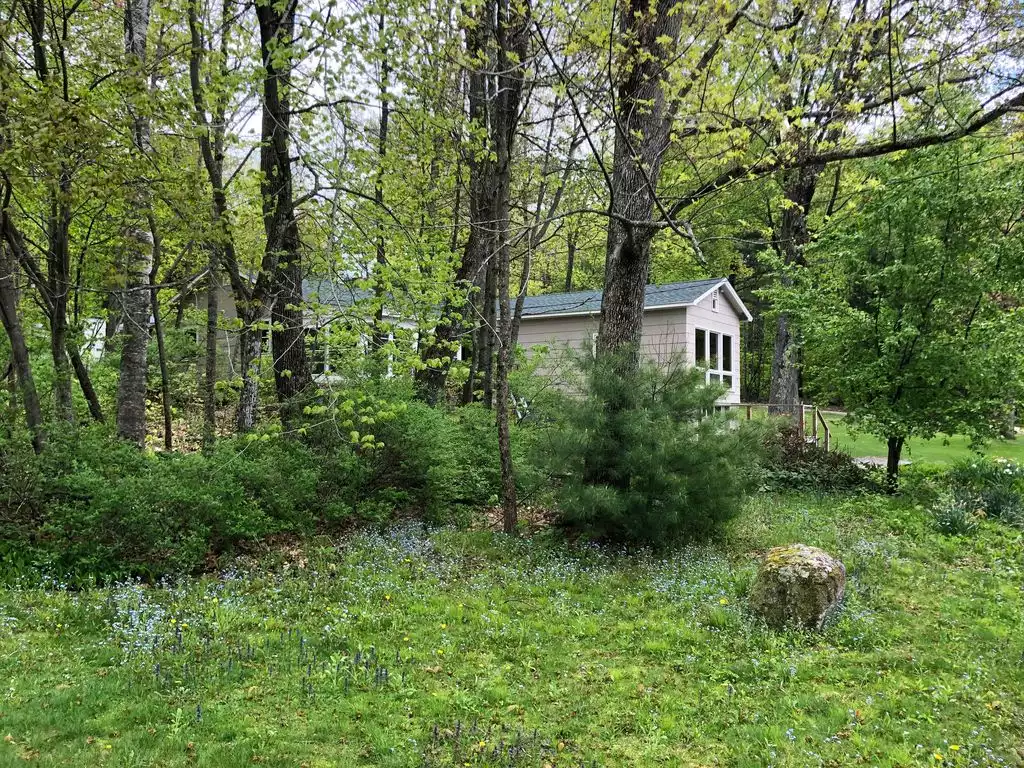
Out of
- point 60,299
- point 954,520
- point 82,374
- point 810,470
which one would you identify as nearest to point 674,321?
point 810,470

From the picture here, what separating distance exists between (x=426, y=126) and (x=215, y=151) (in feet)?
10.3

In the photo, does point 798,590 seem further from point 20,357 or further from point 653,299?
point 653,299

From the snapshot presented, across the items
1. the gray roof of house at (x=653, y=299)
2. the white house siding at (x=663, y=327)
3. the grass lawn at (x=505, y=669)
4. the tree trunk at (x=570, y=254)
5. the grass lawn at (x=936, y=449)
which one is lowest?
the grass lawn at (x=936, y=449)

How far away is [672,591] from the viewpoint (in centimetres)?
530

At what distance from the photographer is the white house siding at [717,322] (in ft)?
52.8

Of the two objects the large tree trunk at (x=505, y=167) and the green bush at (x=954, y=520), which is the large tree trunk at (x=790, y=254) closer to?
the green bush at (x=954, y=520)

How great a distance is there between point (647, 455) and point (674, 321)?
10.6m

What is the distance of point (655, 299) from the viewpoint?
16266 mm

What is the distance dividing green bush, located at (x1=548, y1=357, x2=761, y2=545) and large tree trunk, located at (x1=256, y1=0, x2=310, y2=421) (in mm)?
3311

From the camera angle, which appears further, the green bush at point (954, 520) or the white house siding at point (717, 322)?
the white house siding at point (717, 322)

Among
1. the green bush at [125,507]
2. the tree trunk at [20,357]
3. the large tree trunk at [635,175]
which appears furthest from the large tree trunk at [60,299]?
the large tree trunk at [635,175]

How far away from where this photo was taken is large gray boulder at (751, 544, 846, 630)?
452 cm

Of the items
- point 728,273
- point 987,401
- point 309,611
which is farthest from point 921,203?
point 728,273

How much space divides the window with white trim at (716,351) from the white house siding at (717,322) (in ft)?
0.37
